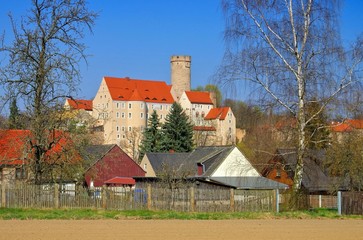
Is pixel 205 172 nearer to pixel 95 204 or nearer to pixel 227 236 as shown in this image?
pixel 95 204

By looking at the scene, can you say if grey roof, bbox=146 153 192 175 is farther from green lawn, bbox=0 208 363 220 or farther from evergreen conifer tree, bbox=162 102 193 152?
green lawn, bbox=0 208 363 220

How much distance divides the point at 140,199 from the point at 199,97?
13063 centimetres

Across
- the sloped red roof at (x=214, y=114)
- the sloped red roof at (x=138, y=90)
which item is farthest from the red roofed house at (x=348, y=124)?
the sloped red roof at (x=138, y=90)

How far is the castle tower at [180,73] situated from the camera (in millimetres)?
170000

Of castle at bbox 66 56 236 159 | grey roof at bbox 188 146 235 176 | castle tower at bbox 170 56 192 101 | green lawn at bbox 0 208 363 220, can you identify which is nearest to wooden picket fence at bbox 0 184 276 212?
green lawn at bbox 0 208 363 220

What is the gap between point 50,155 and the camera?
3425 cm

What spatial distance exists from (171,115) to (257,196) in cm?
5150

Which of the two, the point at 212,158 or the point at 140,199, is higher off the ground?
the point at 212,158

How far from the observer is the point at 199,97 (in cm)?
16312

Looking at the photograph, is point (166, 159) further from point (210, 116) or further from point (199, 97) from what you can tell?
point (199, 97)

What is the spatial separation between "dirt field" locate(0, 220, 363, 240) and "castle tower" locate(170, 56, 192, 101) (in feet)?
475

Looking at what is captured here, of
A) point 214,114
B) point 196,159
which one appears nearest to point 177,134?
point 196,159

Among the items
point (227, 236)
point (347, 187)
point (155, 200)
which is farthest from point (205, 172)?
point (227, 236)

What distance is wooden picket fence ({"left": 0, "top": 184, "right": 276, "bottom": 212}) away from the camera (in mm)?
32156
